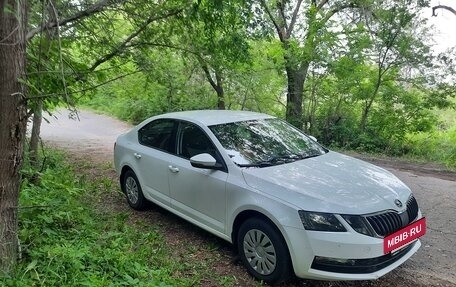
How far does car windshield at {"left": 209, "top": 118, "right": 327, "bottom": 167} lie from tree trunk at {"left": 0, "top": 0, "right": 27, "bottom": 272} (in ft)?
6.66

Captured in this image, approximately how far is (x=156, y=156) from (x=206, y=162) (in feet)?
4.21

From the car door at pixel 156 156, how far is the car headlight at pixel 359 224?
2.36 metres

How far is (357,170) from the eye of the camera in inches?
157

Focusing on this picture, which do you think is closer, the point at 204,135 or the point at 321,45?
the point at 204,135

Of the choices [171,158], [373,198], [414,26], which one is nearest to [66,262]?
[171,158]

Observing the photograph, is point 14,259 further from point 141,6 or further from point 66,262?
point 141,6

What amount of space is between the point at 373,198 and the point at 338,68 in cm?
883

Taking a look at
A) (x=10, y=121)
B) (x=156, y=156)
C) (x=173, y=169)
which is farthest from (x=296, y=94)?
(x=10, y=121)

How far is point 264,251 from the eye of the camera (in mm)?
3584

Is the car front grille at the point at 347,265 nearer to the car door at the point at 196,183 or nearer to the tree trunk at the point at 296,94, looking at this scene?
the car door at the point at 196,183

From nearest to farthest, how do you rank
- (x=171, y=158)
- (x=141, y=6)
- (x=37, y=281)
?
(x=37, y=281), (x=171, y=158), (x=141, y=6)

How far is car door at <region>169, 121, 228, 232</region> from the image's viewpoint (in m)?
4.05

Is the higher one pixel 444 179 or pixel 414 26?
pixel 414 26

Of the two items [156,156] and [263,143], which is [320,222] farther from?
[156,156]
